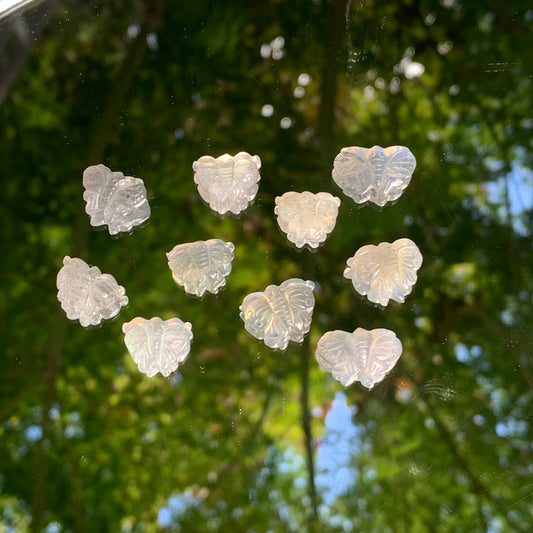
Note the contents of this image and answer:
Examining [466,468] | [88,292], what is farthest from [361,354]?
[88,292]

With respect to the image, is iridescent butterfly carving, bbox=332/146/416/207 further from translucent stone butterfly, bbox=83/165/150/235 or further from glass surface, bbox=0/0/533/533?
translucent stone butterfly, bbox=83/165/150/235

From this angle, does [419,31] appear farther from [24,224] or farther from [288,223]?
[24,224]

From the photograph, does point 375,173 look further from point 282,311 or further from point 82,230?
point 82,230

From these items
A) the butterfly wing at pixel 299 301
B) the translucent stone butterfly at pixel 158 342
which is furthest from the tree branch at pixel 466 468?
the translucent stone butterfly at pixel 158 342

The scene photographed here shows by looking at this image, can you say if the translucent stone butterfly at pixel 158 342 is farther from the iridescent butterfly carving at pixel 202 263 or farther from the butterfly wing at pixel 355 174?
the butterfly wing at pixel 355 174

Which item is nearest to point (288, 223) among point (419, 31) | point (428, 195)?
point (428, 195)

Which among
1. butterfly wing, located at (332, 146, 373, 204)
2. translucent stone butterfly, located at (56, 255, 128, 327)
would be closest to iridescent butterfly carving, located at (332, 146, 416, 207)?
butterfly wing, located at (332, 146, 373, 204)
